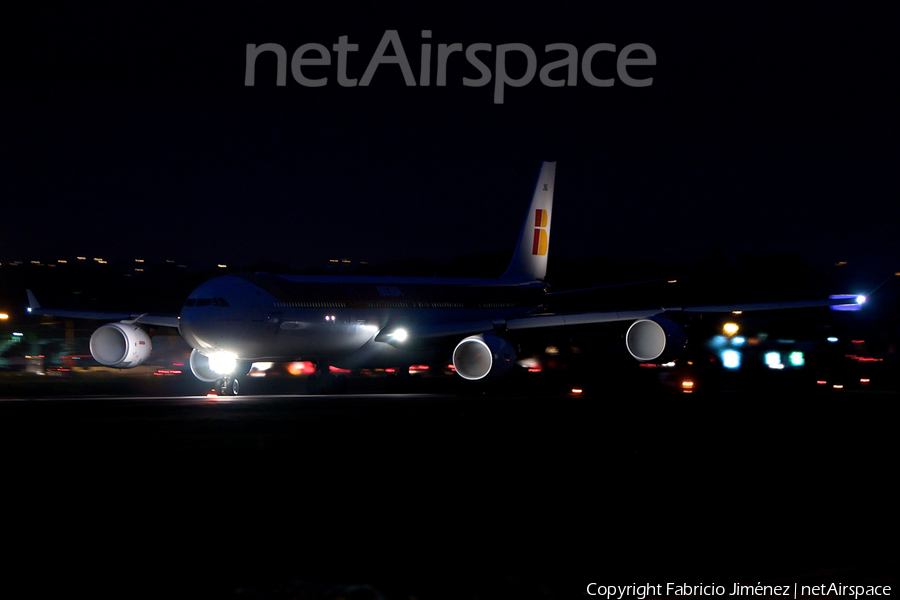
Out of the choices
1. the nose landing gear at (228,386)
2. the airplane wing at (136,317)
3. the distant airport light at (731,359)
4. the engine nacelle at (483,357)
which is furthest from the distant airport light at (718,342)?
the airplane wing at (136,317)

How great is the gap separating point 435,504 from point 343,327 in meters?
25.6

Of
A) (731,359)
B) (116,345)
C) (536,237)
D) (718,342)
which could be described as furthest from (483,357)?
(116,345)

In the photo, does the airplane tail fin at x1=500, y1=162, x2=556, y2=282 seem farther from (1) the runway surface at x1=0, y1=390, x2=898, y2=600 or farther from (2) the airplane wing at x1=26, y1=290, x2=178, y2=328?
(1) the runway surface at x1=0, y1=390, x2=898, y2=600

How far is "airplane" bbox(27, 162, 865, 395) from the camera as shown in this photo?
112 feet

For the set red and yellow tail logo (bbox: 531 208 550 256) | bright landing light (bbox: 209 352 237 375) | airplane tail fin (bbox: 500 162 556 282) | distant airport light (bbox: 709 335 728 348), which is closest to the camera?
bright landing light (bbox: 209 352 237 375)

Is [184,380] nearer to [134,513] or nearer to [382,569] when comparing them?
[134,513]

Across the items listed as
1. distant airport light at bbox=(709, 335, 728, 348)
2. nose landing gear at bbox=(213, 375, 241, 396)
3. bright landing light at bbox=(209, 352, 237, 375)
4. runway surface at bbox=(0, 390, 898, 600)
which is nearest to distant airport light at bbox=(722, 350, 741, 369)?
distant airport light at bbox=(709, 335, 728, 348)

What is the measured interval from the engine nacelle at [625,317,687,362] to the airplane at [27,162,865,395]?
0.12ft

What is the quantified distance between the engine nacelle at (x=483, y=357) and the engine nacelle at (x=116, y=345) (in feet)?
39.8

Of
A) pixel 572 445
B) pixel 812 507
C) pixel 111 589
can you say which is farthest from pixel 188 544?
pixel 572 445

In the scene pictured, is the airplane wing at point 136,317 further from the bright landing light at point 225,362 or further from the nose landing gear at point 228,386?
the nose landing gear at point 228,386

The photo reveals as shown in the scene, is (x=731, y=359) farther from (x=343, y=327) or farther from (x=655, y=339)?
(x=343, y=327)

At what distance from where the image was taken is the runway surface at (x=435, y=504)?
820 cm

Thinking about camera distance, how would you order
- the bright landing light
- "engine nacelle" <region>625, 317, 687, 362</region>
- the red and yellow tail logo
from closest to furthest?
the bright landing light
"engine nacelle" <region>625, 317, 687, 362</region>
the red and yellow tail logo
